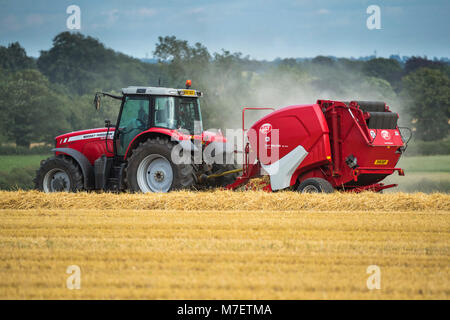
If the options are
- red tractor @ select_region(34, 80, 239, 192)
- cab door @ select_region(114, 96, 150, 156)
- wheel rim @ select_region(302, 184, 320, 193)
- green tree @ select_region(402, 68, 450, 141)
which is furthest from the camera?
green tree @ select_region(402, 68, 450, 141)

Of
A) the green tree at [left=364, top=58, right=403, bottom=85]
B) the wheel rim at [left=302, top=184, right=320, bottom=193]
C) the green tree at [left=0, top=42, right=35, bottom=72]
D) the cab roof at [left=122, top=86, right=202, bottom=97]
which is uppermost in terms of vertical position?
the green tree at [left=0, top=42, right=35, bottom=72]

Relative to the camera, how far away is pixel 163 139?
37.9 feet

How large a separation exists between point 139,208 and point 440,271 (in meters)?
5.78

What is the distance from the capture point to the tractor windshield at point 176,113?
38.3 ft

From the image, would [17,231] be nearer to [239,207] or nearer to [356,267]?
[239,207]

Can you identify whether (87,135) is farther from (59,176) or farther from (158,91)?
(158,91)

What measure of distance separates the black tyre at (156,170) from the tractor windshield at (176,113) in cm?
42

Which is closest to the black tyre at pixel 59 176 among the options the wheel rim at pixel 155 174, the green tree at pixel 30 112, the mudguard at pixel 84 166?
the mudguard at pixel 84 166

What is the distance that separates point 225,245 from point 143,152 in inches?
185

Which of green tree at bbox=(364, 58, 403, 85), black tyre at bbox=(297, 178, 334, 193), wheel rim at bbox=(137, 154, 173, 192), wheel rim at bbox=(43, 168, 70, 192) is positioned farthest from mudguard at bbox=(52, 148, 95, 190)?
green tree at bbox=(364, 58, 403, 85)

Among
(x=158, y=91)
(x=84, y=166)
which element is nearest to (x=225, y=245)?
(x=158, y=91)

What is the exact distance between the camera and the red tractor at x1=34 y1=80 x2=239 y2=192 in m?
11.4

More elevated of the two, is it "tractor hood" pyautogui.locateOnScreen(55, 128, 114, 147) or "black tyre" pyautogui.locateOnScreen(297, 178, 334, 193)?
"tractor hood" pyautogui.locateOnScreen(55, 128, 114, 147)

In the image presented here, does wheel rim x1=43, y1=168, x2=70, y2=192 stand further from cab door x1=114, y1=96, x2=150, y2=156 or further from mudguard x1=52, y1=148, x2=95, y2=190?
cab door x1=114, y1=96, x2=150, y2=156
